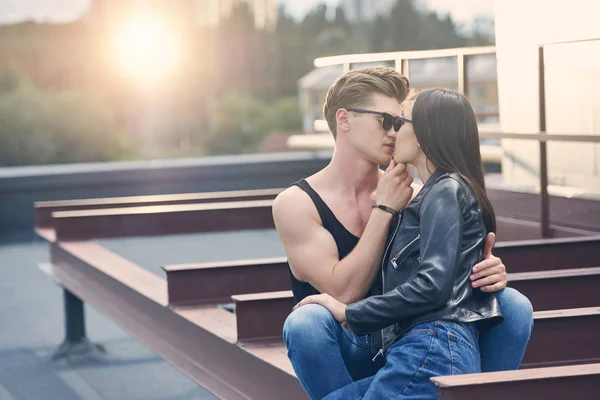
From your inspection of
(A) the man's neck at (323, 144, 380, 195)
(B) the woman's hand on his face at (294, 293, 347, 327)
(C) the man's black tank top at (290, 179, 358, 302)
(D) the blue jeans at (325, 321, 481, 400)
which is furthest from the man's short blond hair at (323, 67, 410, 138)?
(D) the blue jeans at (325, 321, 481, 400)

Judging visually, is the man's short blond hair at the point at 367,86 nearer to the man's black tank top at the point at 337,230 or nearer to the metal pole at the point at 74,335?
the man's black tank top at the point at 337,230

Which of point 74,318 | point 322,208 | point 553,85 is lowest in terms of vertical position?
point 74,318

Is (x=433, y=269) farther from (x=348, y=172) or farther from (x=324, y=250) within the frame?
(x=348, y=172)

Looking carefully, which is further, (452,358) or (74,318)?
(74,318)

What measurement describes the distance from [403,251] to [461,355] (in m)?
A: 0.32

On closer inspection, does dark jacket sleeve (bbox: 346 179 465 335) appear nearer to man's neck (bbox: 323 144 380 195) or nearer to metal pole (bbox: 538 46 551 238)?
man's neck (bbox: 323 144 380 195)

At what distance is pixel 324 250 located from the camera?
3.41 metres

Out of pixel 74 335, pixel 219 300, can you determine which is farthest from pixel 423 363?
pixel 74 335

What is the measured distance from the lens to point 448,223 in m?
2.78

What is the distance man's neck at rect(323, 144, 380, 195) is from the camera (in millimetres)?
3611

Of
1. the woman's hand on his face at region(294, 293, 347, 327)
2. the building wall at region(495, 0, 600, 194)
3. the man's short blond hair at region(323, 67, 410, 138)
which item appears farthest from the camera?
the building wall at region(495, 0, 600, 194)

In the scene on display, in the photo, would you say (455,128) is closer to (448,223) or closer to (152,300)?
(448,223)

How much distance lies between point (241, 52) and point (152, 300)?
208ft

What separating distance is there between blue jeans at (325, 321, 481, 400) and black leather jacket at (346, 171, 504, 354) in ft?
0.11
